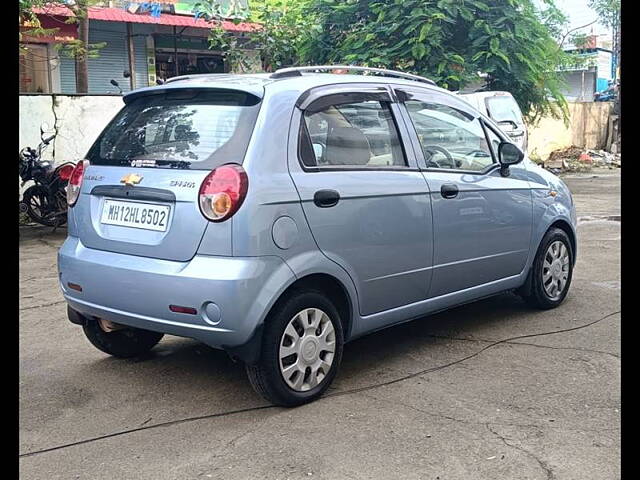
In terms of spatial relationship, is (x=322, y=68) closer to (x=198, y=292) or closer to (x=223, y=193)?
(x=223, y=193)

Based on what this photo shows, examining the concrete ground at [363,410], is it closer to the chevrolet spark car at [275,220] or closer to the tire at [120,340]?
the tire at [120,340]

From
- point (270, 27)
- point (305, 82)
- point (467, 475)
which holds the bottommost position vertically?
point (467, 475)

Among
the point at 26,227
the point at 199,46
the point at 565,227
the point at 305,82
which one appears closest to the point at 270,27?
the point at 199,46

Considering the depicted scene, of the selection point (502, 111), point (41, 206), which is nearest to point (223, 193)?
point (41, 206)

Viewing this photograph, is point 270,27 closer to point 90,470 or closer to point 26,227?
point 26,227

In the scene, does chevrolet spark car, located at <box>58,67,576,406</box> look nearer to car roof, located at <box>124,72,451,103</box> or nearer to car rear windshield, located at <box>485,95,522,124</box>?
car roof, located at <box>124,72,451,103</box>

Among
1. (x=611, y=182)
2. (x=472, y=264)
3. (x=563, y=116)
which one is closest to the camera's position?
(x=472, y=264)

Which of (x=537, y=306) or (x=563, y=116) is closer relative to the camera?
(x=537, y=306)

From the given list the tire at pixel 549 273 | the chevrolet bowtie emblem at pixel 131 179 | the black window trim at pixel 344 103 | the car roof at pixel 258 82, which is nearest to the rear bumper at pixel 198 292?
the chevrolet bowtie emblem at pixel 131 179

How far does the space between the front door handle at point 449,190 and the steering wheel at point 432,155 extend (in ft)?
0.48

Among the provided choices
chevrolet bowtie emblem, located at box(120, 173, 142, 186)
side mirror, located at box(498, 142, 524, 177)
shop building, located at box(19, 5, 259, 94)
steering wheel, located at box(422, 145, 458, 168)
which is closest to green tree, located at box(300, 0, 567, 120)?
shop building, located at box(19, 5, 259, 94)

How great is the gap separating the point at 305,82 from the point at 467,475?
2.26 metres

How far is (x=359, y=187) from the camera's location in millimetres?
Result: 4152

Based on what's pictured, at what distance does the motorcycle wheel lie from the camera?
9.91 metres
